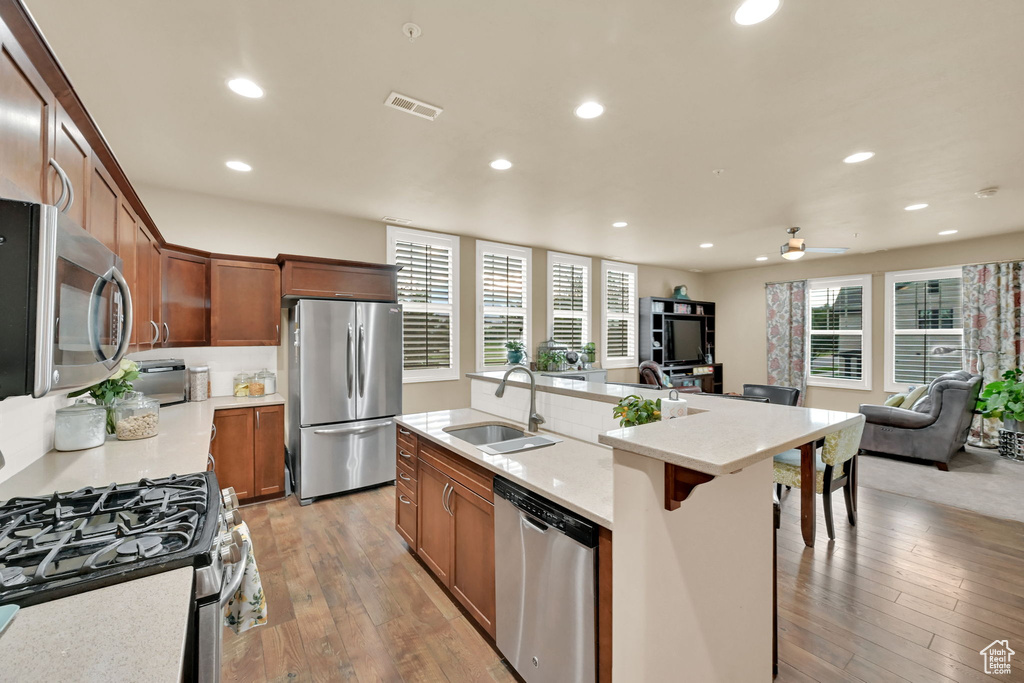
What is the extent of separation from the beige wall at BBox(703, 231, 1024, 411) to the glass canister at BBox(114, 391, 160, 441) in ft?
27.5

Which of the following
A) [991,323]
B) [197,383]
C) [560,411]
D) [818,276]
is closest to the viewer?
[560,411]

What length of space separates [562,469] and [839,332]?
280 inches

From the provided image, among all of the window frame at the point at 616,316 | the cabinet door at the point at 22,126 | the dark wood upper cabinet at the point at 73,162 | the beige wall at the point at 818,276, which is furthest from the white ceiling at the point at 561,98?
the window frame at the point at 616,316

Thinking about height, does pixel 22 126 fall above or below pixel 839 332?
above

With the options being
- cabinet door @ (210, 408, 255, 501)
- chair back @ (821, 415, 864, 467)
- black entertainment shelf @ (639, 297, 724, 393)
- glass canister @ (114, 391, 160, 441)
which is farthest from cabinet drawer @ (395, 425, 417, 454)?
black entertainment shelf @ (639, 297, 724, 393)

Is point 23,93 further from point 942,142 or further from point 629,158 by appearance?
point 942,142

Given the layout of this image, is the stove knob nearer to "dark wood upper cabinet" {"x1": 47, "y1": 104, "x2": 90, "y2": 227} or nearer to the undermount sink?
A: "dark wood upper cabinet" {"x1": 47, "y1": 104, "x2": 90, "y2": 227}

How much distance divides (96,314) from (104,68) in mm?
1849

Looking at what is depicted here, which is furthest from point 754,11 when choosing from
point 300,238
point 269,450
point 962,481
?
point 962,481

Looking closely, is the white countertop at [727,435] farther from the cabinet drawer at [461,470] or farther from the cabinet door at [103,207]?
the cabinet door at [103,207]

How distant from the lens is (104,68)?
204 centimetres

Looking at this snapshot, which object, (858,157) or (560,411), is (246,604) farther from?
(858,157)

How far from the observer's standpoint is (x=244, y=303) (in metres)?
3.86

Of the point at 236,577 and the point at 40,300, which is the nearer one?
the point at 40,300
